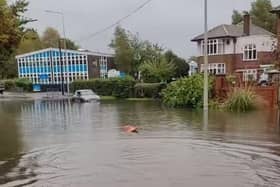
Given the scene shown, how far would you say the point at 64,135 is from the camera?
18.1 metres

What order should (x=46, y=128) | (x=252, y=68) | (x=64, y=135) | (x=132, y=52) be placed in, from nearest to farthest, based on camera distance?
1. (x=64, y=135)
2. (x=46, y=128)
3. (x=252, y=68)
4. (x=132, y=52)

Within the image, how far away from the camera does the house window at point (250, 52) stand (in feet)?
173

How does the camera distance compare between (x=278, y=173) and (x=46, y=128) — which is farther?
(x=46, y=128)

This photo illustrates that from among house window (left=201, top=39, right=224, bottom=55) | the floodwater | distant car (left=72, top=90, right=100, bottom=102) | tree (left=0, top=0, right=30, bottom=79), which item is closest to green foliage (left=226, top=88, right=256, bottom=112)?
the floodwater

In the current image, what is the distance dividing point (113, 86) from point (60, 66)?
22850 mm

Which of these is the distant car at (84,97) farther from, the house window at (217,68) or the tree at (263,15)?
the tree at (263,15)

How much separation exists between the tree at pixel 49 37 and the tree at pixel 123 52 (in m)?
33.2

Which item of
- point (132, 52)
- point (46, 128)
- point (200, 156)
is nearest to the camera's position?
point (200, 156)

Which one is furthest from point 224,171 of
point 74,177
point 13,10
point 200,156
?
point 13,10

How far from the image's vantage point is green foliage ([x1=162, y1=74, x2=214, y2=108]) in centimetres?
3522

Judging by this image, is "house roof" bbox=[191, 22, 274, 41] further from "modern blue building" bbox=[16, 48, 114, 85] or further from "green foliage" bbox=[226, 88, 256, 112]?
"modern blue building" bbox=[16, 48, 114, 85]

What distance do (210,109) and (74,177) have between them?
23.1 metres

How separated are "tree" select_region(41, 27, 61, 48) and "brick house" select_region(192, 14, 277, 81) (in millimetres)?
58124

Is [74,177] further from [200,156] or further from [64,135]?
[64,135]
